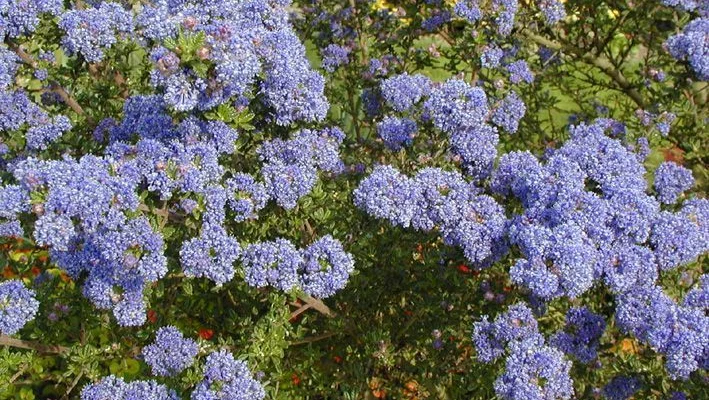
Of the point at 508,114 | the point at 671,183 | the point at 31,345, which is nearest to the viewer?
the point at 31,345

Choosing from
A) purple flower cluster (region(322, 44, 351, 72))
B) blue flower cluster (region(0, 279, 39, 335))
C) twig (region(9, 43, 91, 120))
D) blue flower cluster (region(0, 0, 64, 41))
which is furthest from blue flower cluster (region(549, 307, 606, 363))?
blue flower cluster (region(0, 0, 64, 41))

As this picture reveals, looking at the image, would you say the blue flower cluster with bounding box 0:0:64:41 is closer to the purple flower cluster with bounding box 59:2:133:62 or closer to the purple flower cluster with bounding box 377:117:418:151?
the purple flower cluster with bounding box 59:2:133:62

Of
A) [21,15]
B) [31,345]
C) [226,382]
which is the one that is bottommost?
[31,345]

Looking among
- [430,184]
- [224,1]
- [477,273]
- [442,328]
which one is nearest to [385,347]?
[442,328]

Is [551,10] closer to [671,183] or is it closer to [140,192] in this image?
[671,183]

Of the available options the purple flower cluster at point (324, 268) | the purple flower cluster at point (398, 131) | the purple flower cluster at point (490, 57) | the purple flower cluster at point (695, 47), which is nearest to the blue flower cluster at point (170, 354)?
the purple flower cluster at point (324, 268)

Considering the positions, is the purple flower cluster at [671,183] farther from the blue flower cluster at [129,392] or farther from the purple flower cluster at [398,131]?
the blue flower cluster at [129,392]

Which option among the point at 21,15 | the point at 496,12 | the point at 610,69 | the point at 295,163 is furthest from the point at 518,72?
the point at 21,15

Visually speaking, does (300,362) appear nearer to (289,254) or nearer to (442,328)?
(442,328)
